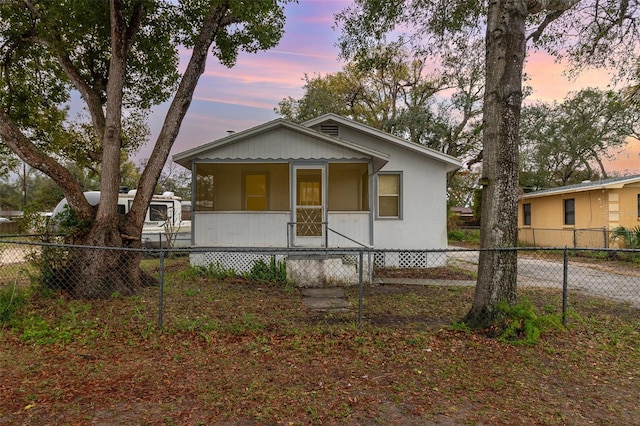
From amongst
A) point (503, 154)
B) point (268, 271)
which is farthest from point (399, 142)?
point (503, 154)

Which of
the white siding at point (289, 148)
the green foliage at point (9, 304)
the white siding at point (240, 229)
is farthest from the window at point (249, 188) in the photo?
the green foliage at point (9, 304)

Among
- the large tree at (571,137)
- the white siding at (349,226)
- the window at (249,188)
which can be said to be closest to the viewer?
the white siding at (349,226)

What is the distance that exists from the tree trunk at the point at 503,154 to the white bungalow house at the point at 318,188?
4351 millimetres

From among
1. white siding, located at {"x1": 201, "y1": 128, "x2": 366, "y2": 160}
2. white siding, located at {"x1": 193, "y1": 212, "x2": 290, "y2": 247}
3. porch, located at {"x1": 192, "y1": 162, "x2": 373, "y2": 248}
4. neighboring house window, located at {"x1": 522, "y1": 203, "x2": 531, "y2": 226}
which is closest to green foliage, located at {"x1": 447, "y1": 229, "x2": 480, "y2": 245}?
neighboring house window, located at {"x1": 522, "y1": 203, "x2": 531, "y2": 226}

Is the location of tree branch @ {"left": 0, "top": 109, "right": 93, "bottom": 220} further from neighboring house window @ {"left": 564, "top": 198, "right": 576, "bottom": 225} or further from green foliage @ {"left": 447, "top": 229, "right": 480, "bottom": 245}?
green foliage @ {"left": 447, "top": 229, "right": 480, "bottom": 245}

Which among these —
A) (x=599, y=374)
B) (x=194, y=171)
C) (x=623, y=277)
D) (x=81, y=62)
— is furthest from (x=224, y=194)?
(x=623, y=277)

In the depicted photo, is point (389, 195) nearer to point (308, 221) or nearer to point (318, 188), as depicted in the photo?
point (318, 188)

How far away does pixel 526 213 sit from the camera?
20641 millimetres

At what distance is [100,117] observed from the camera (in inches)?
320

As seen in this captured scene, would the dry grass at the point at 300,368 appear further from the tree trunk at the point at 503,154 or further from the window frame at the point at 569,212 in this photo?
the window frame at the point at 569,212

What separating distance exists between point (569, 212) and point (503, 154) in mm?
15352

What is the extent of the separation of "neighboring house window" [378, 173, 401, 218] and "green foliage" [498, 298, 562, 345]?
21.9ft

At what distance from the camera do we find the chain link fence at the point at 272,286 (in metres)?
5.59

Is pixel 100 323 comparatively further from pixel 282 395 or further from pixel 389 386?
pixel 389 386
